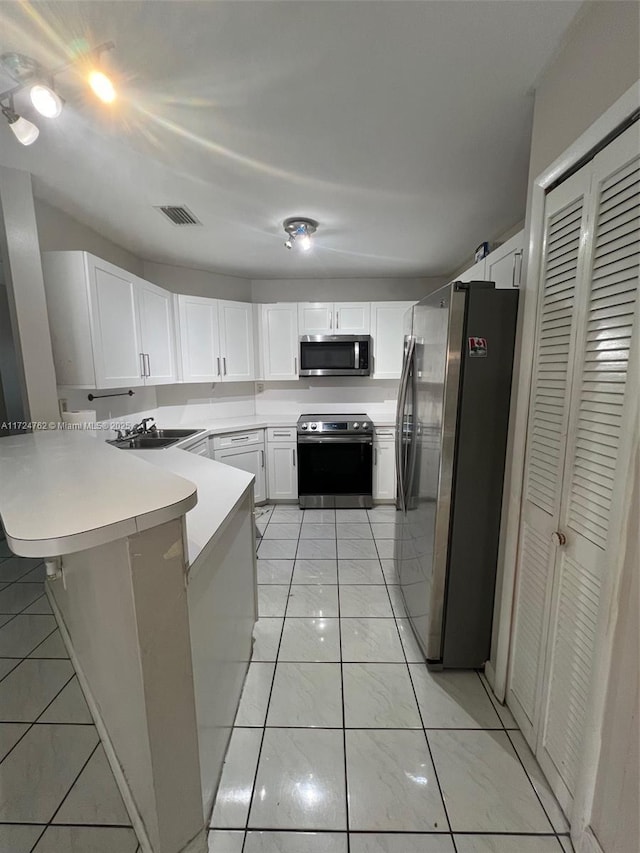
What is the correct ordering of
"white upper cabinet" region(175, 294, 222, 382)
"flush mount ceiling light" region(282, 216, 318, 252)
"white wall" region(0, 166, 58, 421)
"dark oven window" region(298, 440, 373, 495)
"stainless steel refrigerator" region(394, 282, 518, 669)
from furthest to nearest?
"dark oven window" region(298, 440, 373, 495) → "white upper cabinet" region(175, 294, 222, 382) → "flush mount ceiling light" region(282, 216, 318, 252) → "white wall" region(0, 166, 58, 421) → "stainless steel refrigerator" region(394, 282, 518, 669)

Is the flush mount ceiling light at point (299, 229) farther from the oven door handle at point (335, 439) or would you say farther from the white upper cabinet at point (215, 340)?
the oven door handle at point (335, 439)

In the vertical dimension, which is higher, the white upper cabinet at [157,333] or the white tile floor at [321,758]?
the white upper cabinet at [157,333]

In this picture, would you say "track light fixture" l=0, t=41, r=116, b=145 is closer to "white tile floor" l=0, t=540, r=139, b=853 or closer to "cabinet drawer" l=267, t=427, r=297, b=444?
"white tile floor" l=0, t=540, r=139, b=853

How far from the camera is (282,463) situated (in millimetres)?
3701

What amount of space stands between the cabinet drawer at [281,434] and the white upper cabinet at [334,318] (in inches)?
41.1

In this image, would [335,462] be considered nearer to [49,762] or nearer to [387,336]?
[387,336]

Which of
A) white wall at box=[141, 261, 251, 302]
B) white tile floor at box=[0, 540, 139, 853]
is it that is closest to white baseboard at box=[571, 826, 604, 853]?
white tile floor at box=[0, 540, 139, 853]

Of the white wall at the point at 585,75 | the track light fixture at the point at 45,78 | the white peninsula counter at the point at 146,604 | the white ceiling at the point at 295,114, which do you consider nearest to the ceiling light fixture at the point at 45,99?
the track light fixture at the point at 45,78

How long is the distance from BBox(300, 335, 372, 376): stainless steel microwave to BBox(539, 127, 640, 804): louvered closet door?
2.65 metres

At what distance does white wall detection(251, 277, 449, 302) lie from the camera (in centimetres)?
394

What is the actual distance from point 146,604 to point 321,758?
1.04 metres

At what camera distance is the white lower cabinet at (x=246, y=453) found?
11.1ft

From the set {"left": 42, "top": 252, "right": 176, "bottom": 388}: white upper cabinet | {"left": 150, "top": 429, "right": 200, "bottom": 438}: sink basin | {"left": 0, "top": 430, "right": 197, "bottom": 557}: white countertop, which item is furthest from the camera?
{"left": 150, "top": 429, "right": 200, "bottom": 438}: sink basin

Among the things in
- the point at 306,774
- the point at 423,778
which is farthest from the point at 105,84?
the point at 423,778
